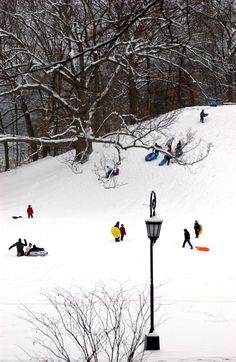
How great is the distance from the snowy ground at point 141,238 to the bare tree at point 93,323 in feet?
1.56

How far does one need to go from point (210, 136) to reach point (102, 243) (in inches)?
566

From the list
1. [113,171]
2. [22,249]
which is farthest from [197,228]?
[113,171]

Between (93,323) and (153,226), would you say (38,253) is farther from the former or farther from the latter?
(153,226)

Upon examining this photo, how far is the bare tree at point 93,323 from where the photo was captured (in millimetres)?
8500

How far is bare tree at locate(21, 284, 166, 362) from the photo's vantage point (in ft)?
27.9

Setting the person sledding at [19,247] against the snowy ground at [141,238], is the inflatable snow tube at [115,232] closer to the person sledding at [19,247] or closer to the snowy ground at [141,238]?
the snowy ground at [141,238]

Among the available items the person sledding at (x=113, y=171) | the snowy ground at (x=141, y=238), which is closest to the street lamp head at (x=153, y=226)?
the snowy ground at (x=141, y=238)

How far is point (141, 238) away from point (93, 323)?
29.7ft

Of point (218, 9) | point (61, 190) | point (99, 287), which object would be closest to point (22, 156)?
point (61, 190)

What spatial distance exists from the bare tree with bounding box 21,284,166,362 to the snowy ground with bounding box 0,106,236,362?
48cm

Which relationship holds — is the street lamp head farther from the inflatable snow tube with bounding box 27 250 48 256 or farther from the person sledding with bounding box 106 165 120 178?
the person sledding with bounding box 106 165 120 178

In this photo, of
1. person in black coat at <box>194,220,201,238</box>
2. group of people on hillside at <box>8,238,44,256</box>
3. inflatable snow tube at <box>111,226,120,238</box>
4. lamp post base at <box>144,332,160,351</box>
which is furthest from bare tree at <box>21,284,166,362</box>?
person in black coat at <box>194,220,201,238</box>

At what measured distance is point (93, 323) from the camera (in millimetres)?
11414

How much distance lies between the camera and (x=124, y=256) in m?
17.6
